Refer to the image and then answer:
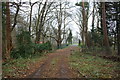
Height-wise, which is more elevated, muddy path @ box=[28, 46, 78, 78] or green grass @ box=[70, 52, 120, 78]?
green grass @ box=[70, 52, 120, 78]

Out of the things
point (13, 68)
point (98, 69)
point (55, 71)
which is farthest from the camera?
point (13, 68)

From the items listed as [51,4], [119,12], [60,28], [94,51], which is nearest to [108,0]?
[119,12]

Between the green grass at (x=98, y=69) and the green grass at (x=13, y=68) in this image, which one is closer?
the green grass at (x=98, y=69)

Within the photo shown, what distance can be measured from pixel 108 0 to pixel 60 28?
1690 cm

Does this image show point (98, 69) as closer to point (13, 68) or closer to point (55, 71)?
point (55, 71)

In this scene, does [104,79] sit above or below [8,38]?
below

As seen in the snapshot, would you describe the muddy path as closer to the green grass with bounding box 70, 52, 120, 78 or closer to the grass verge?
the grass verge

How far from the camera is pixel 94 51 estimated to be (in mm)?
15477

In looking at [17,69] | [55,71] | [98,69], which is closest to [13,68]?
[17,69]

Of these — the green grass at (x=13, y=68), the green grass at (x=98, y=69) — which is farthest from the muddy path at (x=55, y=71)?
the green grass at (x=13, y=68)

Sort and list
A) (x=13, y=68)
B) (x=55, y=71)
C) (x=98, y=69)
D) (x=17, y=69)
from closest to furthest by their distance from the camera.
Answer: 1. (x=55, y=71)
2. (x=98, y=69)
3. (x=17, y=69)
4. (x=13, y=68)

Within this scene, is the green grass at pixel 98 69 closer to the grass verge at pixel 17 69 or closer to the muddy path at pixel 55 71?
the muddy path at pixel 55 71

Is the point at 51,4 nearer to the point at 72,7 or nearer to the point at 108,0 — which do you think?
the point at 72,7

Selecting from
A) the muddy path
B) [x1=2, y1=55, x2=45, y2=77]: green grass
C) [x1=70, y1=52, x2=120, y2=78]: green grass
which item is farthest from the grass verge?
[x1=70, y1=52, x2=120, y2=78]: green grass
